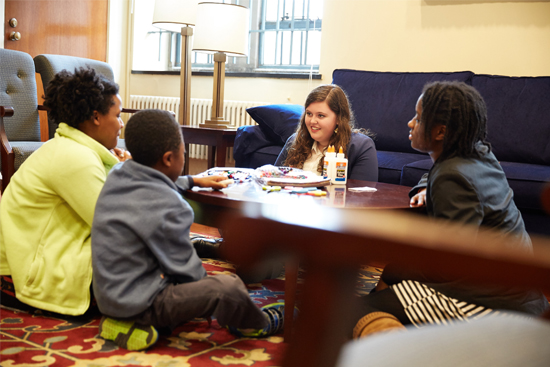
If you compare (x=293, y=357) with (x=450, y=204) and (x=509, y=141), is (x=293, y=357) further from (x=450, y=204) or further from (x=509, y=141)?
(x=509, y=141)

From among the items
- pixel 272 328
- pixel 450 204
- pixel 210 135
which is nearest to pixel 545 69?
pixel 210 135

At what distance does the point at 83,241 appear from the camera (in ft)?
5.18

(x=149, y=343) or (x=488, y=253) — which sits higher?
(x=488, y=253)

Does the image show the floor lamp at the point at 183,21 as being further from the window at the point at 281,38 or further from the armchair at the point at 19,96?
the armchair at the point at 19,96

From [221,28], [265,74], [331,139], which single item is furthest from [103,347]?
[265,74]

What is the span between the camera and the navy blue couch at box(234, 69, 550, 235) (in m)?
2.43

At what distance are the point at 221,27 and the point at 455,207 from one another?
2519mm

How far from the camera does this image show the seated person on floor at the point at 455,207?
1.24 metres

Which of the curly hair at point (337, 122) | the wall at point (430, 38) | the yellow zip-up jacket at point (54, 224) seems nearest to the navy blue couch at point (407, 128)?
the wall at point (430, 38)

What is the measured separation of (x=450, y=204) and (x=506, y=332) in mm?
572

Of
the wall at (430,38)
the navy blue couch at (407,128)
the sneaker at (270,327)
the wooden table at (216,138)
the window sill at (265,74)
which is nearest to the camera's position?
the sneaker at (270,327)

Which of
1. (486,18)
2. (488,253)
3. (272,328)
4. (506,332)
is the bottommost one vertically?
(272,328)

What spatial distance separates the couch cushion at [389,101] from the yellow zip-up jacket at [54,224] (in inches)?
75.2

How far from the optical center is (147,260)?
1381 mm
